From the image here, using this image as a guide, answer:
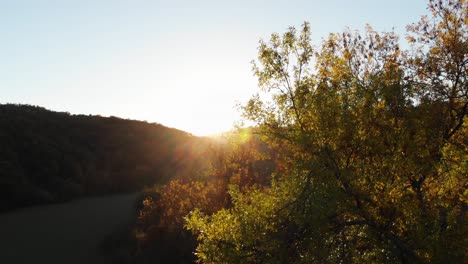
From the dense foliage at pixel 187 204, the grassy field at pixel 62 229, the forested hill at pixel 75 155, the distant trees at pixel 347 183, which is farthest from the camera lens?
the forested hill at pixel 75 155

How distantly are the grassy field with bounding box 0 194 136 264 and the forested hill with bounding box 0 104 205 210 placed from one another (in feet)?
8.84

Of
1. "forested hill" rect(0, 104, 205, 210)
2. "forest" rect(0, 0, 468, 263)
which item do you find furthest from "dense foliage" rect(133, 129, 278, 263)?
"forested hill" rect(0, 104, 205, 210)

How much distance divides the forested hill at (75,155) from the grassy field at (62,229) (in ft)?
8.84

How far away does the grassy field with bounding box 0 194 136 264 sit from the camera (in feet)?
73.9

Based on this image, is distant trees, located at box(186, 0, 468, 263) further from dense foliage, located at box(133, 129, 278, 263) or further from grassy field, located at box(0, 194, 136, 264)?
grassy field, located at box(0, 194, 136, 264)

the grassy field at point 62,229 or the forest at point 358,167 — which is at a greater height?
the forest at point 358,167

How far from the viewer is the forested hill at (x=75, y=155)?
109 ft

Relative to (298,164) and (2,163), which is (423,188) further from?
(2,163)

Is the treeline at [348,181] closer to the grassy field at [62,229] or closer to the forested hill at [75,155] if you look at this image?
the grassy field at [62,229]

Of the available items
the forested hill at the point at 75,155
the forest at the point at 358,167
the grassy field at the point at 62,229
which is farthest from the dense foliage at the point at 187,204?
the forested hill at the point at 75,155

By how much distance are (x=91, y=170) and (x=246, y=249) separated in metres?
33.3

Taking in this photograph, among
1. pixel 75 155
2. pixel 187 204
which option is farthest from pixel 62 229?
pixel 75 155

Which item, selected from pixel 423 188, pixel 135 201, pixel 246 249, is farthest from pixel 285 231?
pixel 135 201

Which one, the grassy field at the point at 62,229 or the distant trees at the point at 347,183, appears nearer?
the distant trees at the point at 347,183
